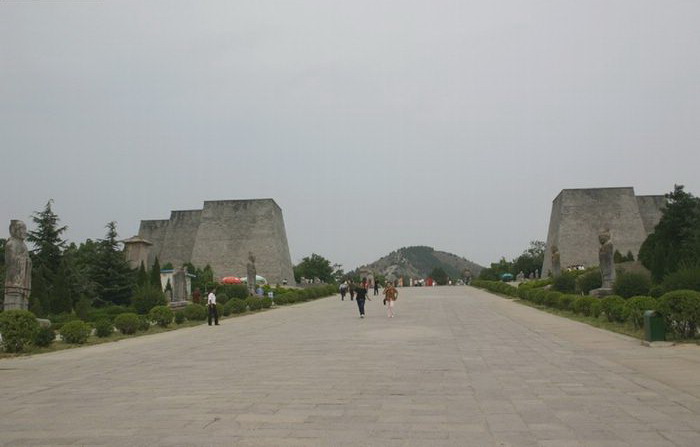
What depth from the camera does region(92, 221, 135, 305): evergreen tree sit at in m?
31.5

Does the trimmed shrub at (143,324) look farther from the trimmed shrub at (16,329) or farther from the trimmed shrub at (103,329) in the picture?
the trimmed shrub at (16,329)

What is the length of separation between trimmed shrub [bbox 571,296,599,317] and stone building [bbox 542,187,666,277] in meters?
39.4

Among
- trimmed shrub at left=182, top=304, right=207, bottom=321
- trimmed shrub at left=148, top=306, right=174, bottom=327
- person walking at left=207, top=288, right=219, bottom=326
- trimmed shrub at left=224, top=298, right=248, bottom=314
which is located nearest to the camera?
trimmed shrub at left=148, top=306, right=174, bottom=327

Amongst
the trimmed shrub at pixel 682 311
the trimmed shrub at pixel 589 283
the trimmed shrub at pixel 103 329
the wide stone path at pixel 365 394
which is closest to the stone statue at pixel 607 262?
the trimmed shrub at pixel 589 283

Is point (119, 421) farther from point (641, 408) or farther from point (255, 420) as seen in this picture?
point (641, 408)

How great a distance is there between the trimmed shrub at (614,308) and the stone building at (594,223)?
1667 inches

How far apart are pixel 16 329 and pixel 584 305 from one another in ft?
48.4

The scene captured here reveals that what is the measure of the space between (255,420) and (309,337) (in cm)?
858

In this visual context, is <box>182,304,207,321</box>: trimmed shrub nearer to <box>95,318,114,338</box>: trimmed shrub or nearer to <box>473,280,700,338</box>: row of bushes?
<box>95,318,114,338</box>: trimmed shrub

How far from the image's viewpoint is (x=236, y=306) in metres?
→ 24.7

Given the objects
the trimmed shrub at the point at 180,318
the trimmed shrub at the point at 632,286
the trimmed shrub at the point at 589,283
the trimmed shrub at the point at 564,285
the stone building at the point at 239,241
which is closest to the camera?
the trimmed shrub at the point at 632,286

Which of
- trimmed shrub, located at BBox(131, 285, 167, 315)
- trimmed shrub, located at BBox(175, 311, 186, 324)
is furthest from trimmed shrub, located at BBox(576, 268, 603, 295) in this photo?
trimmed shrub, located at BBox(131, 285, 167, 315)

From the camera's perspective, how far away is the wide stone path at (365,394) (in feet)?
16.3

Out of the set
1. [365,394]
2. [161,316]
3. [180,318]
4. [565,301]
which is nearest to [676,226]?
[565,301]
